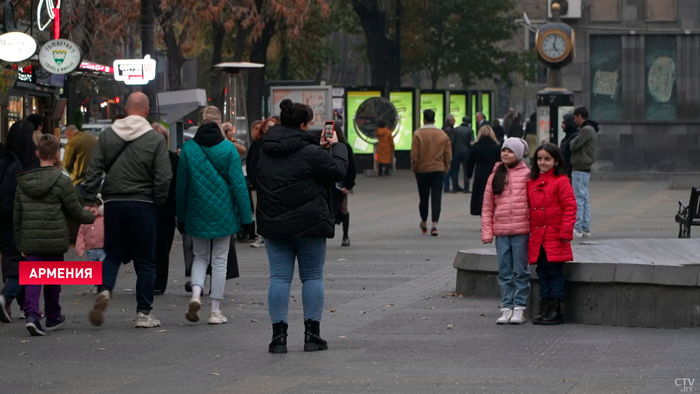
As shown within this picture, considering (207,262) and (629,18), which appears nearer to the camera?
(207,262)

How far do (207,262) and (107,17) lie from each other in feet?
63.0

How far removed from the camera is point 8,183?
33.9ft

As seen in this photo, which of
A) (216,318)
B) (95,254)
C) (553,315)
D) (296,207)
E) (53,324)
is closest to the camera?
(296,207)

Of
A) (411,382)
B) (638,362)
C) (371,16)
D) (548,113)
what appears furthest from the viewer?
(371,16)

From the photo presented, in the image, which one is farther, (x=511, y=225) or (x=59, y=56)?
(x=59, y=56)

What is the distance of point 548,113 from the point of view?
25.0 m

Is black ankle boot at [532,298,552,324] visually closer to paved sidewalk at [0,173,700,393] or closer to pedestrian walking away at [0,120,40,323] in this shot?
paved sidewalk at [0,173,700,393]

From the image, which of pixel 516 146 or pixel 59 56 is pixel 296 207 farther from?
pixel 59 56

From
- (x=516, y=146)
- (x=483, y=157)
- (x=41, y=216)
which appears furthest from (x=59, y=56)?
(x=516, y=146)

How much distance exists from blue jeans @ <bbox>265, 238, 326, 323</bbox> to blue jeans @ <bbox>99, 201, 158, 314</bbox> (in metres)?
1.44

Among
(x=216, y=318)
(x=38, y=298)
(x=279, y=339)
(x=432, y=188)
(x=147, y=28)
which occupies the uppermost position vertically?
(x=147, y=28)

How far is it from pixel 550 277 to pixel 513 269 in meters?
0.37

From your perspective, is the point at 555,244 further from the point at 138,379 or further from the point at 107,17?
the point at 107,17

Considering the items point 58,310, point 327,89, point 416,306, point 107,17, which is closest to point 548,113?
point 327,89
